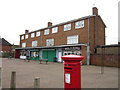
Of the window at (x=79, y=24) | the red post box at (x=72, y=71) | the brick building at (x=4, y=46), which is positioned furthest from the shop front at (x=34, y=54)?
the red post box at (x=72, y=71)

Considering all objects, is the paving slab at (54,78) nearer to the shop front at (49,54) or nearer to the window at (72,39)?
the window at (72,39)

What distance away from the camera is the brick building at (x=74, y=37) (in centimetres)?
2395

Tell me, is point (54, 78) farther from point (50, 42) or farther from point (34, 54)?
point (34, 54)

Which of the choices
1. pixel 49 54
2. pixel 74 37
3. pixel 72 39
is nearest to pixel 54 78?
pixel 74 37

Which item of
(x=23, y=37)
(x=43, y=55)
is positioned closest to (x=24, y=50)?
(x=23, y=37)

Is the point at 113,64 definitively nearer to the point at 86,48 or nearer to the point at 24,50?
the point at 86,48

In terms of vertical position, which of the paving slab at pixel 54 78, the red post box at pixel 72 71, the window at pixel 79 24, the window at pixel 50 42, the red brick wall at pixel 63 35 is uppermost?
the window at pixel 79 24

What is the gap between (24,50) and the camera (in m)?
41.9

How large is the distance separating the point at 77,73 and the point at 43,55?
98.1 ft

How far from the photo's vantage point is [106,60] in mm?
20875

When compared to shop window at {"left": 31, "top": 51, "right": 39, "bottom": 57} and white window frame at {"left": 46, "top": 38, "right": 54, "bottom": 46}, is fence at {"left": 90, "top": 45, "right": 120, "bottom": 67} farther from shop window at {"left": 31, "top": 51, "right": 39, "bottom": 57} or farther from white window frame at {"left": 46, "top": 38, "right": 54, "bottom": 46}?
shop window at {"left": 31, "top": 51, "right": 39, "bottom": 57}

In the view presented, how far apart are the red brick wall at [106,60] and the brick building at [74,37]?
951 mm

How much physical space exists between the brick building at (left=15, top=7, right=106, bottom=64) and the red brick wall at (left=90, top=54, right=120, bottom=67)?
0.95 m

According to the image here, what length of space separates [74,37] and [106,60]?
Answer: 8130mm
